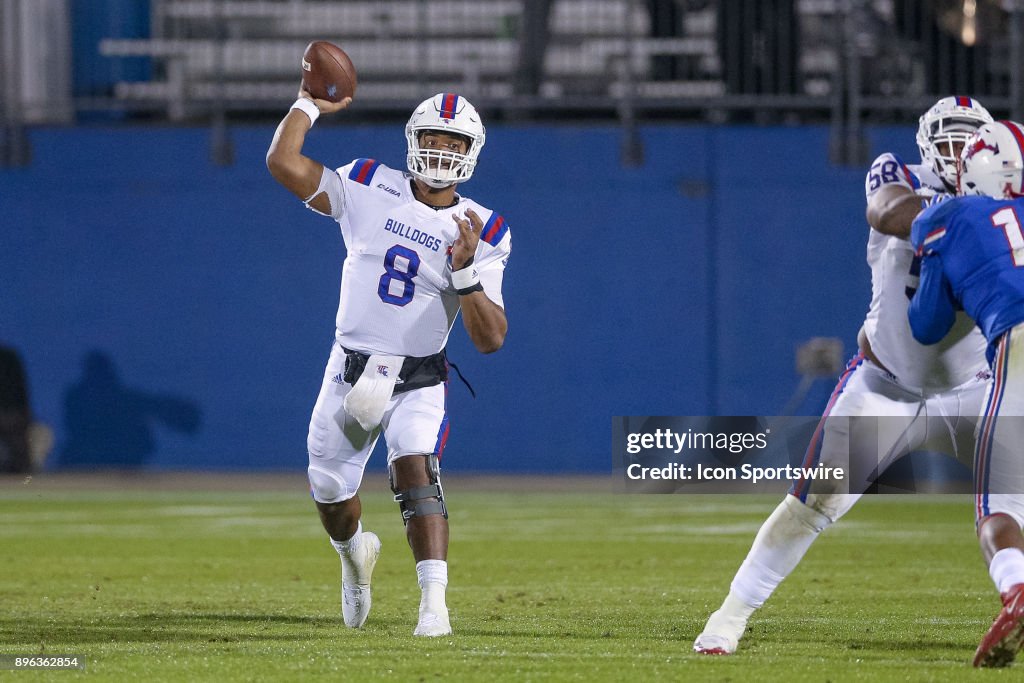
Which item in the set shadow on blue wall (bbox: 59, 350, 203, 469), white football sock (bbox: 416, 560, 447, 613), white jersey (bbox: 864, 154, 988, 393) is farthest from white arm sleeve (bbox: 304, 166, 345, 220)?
shadow on blue wall (bbox: 59, 350, 203, 469)

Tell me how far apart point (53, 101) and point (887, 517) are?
9.34 m

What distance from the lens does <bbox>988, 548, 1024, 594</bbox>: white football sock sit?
458 centimetres

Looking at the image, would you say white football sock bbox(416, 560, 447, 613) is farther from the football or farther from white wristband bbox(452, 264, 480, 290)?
the football

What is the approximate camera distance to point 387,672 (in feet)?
15.5

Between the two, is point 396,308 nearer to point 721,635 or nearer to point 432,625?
point 432,625

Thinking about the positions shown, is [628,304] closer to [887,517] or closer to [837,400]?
[887,517]

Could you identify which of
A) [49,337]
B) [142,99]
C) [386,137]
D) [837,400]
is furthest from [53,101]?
[837,400]

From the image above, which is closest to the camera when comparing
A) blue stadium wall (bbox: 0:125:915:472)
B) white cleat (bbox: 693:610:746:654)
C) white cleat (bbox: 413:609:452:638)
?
white cleat (bbox: 693:610:746:654)

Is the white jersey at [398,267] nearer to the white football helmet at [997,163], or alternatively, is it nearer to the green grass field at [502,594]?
the green grass field at [502,594]

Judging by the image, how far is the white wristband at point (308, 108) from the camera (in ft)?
19.1

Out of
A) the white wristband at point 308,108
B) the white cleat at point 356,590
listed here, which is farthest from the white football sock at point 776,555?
the white wristband at point 308,108

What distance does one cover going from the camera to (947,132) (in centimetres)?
562

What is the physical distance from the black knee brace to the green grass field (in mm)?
433

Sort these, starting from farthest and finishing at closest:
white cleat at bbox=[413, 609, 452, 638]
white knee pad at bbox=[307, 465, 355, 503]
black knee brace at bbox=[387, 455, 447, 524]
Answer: white knee pad at bbox=[307, 465, 355, 503] < black knee brace at bbox=[387, 455, 447, 524] < white cleat at bbox=[413, 609, 452, 638]
